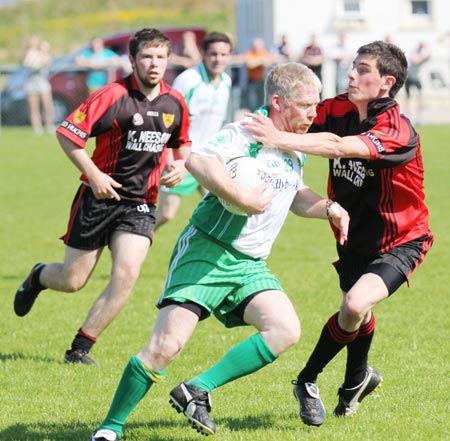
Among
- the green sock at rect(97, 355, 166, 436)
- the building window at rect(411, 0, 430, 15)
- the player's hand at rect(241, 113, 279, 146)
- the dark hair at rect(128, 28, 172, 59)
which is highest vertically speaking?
the dark hair at rect(128, 28, 172, 59)

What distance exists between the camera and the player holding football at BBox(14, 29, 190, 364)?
6805mm

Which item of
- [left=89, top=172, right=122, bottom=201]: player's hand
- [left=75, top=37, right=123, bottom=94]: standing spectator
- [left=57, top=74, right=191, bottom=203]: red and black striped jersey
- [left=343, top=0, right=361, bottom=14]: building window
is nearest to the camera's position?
[left=89, top=172, right=122, bottom=201]: player's hand

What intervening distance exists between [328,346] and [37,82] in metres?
20.2

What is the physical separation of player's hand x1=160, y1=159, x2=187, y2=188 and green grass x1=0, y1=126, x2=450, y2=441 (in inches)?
46.5

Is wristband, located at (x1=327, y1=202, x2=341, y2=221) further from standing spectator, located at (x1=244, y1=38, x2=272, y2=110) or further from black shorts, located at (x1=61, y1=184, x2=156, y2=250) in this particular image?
standing spectator, located at (x1=244, y1=38, x2=272, y2=110)

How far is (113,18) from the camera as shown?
1874 inches

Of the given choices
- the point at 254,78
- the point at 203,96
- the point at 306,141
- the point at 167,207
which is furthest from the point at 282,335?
the point at 254,78

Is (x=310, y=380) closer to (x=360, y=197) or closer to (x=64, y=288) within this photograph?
(x=360, y=197)

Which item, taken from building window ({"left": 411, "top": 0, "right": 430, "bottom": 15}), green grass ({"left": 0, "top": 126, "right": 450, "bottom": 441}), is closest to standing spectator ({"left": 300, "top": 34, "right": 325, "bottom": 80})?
building window ({"left": 411, "top": 0, "right": 430, "bottom": 15})

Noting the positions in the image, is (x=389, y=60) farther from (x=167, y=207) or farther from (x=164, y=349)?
(x=167, y=207)

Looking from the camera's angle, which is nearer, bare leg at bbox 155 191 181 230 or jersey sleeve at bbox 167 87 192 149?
jersey sleeve at bbox 167 87 192 149

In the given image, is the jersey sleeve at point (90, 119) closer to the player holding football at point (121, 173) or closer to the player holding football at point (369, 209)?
the player holding football at point (121, 173)

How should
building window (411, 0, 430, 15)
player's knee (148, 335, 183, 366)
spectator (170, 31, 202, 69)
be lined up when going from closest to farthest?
player's knee (148, 335, 183, 366) < spectator (170, 31, 202, 69) < building window (411, 0, 430, 15)

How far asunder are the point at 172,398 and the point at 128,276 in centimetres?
199
